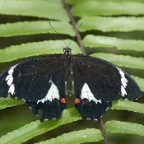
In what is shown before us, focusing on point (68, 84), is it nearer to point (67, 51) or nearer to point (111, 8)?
point (67, 51)

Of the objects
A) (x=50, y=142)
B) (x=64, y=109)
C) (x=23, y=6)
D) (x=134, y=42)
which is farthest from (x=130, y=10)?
(x=50, y=142)

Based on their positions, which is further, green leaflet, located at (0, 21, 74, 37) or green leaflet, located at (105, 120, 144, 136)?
green leaflet, located at (0, 21, 74, 37)

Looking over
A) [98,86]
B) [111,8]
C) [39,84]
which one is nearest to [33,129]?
[39,84]

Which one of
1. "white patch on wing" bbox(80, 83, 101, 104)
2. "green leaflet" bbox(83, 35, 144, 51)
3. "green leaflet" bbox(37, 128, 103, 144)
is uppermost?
"green leaflet" bbox(83, 35, 144, 51)

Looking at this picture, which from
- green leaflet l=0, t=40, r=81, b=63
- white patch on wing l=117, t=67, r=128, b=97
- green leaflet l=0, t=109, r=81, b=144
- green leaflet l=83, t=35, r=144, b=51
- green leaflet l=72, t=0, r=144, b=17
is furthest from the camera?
green leaflet l=72, t=0, r=144, b=17

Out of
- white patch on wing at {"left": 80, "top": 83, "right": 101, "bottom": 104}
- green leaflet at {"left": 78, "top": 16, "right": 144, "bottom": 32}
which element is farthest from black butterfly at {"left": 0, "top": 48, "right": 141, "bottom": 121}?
green leaflet at {"left": 78, "top": 16, "right": 144, "bottom": 32}

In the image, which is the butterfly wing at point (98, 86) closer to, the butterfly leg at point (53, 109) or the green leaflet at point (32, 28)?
the butterfly leg at point (53, 109)

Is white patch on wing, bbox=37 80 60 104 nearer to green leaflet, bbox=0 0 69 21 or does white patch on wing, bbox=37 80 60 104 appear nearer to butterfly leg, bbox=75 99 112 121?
butterfly leg, bbox=75 99 112 121
